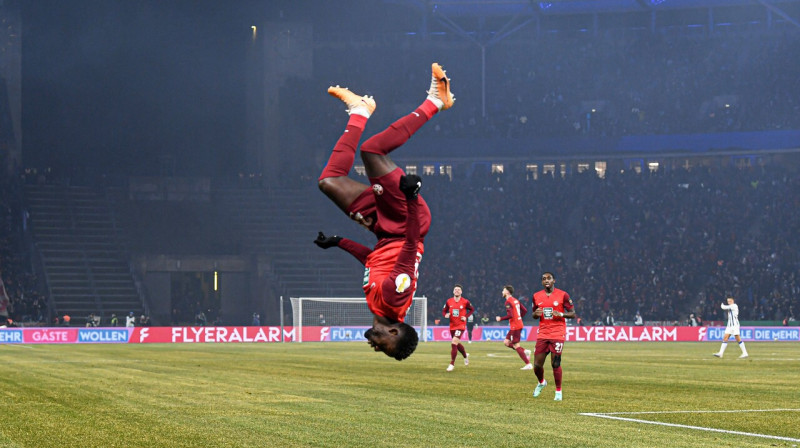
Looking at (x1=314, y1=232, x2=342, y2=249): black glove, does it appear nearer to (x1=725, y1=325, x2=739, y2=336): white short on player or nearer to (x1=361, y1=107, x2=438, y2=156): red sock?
(x1=361, y1=107, x2=438, y2=156): red sock

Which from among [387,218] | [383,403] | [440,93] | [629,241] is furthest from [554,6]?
[387,218]

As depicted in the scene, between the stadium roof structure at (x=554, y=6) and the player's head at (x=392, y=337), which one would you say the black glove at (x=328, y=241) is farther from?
the stadium roof structure at (x=554, y=6)

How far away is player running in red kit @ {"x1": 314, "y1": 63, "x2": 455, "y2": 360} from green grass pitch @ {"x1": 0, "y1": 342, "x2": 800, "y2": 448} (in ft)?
12.4

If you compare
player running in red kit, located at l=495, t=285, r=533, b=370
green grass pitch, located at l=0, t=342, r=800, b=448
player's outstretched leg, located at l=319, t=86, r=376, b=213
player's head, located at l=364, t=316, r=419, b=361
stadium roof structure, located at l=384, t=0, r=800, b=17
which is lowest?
green grass pitch, located at l=0, t=342, r=800, b=448

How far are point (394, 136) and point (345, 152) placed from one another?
2.49 feet

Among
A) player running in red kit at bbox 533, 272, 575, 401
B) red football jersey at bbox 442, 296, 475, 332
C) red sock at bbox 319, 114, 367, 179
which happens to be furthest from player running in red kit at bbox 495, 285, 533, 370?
red sock at bbox 319, 114, 367, 179

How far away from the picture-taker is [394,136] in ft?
32.5

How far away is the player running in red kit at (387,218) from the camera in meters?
9.31

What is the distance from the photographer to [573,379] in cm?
2633

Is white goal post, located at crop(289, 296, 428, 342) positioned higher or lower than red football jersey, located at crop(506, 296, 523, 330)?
lower

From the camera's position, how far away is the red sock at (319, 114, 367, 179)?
34.1 ft

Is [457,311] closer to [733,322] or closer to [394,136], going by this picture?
[733,322]

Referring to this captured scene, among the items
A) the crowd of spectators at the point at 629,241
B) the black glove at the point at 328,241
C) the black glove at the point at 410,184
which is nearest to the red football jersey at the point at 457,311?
the black glove at the point at 328,241

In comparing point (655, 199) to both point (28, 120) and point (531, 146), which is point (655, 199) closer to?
point (531, 146)
